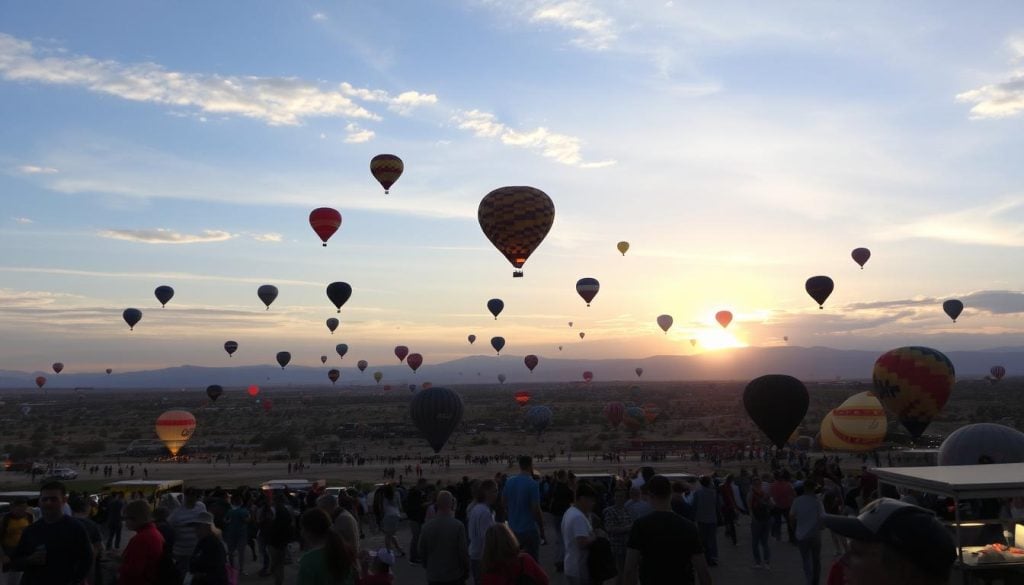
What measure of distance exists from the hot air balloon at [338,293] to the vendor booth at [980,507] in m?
41.3

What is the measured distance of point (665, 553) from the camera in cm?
601

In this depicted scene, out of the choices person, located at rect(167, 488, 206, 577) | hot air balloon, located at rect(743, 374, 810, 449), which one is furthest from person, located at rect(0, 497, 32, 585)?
hot air balloon, located at rect(743, 374, 810, 449)

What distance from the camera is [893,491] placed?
10930 millimetres

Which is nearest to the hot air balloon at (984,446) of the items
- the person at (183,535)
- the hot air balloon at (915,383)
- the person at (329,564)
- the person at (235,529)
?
the person at (235,529)

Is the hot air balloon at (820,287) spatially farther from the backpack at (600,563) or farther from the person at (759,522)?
the backpack at (600,563)

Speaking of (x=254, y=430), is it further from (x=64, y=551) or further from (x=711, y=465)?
(x=64, y=551)

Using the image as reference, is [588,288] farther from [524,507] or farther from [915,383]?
[524,507]

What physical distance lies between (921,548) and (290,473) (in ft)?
137

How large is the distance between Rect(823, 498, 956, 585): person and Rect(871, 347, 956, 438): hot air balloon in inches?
1138

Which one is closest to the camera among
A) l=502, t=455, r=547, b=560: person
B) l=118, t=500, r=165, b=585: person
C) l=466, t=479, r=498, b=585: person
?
l=118, t=500, r=165, b=585: person

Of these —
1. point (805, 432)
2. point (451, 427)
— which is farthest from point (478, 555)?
point (805, 432)

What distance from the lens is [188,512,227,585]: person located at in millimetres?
6473

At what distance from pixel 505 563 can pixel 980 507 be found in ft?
20.6

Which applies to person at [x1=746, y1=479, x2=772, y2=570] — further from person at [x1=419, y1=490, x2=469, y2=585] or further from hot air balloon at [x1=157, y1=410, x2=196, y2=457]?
hot air balloon at [x1=157, y1=410, x2=196, y2=457]
